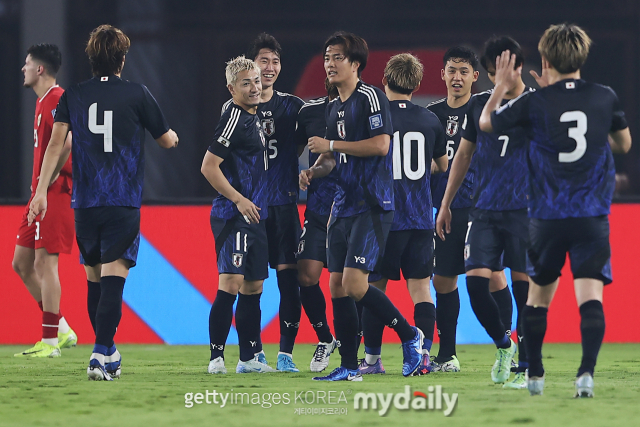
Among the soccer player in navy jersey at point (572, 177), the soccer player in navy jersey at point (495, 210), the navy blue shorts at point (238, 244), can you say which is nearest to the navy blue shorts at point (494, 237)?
the soccer player in navy jersey at point (495, 210)

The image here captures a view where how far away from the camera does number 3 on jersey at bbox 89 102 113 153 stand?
550cm

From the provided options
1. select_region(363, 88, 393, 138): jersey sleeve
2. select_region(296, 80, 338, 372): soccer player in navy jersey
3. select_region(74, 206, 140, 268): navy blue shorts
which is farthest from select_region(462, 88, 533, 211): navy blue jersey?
select_region(74, 206, 140, 268): navy blue shorts

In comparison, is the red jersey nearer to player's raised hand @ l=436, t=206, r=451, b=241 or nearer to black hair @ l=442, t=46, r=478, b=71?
black hair @ l=442, t=46, r=478, b=71

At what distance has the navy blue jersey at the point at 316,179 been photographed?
247 inches

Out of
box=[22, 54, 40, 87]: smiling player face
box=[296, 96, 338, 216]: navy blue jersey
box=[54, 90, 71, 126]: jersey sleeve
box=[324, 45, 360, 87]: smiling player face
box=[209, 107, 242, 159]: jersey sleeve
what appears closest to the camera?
box=[324, 45, 360, 87]: smiling player face

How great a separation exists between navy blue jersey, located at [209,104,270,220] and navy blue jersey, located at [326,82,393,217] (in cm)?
77

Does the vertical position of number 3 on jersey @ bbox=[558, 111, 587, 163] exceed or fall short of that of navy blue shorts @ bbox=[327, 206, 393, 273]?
it exceeds it

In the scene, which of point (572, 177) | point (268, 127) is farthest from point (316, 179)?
point (572, 177)

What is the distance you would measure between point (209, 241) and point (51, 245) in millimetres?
1497

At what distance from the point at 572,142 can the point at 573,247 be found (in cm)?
48

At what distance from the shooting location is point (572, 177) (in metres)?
4.52

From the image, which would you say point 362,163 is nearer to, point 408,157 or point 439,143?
point 408,157

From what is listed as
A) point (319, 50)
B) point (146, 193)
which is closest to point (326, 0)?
point (319, 50)

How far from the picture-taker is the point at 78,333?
8.49 metres
